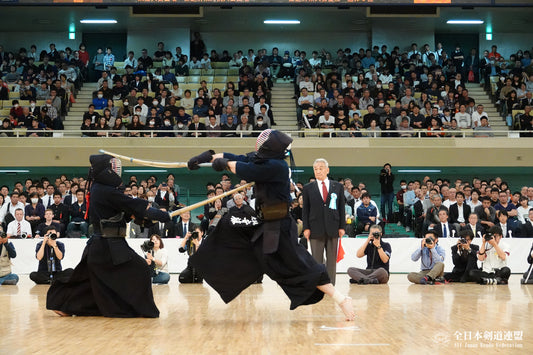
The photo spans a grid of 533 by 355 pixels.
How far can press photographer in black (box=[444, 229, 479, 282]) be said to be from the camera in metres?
13.4

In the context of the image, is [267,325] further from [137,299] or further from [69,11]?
[69,11]

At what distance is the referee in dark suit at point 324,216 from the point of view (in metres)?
10.3

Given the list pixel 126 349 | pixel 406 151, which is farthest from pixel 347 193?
pixel 126 349

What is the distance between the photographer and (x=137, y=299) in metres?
7.33

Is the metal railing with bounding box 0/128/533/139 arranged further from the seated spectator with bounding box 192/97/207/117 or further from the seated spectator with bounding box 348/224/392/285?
the seated spectator with bounding box 348/224/392/285

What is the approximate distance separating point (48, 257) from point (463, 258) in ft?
26.6

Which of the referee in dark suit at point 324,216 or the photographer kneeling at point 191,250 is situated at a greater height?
the referee in dark suit at point 324,216

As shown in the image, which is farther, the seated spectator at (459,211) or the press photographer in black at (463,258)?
the seated spectator at (459,211)

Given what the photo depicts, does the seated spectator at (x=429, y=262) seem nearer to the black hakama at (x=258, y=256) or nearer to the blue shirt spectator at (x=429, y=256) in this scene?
the blue shirt spectator at (x=429, y=256)

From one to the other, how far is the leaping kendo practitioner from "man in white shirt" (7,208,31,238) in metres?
9.75

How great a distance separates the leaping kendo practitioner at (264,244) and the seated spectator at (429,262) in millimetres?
6347

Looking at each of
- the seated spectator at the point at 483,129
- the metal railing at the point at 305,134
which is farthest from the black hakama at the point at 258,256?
the seated spectator at the point at 483,129

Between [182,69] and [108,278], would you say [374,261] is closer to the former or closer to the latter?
[108,278]

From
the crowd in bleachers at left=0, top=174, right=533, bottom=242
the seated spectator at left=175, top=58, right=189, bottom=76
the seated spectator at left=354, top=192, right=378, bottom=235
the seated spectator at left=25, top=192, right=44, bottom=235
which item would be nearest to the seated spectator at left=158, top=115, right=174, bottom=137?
the crowd in bleachers at left=0, top=174, right=533, bottom=242
